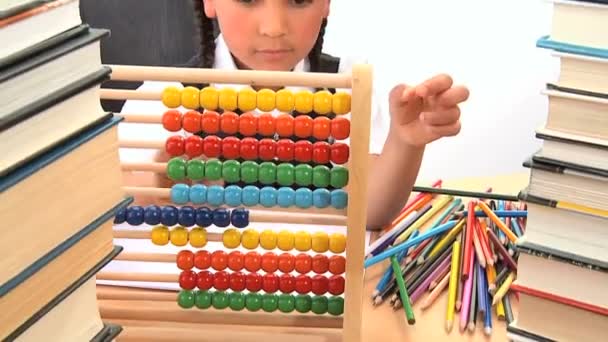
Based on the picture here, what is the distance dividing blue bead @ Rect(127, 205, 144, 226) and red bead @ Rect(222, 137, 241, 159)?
3.7 inches

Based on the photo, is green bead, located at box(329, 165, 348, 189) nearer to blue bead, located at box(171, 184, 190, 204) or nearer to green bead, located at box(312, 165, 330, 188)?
green bead, located at box(312, 165, 330, 188)

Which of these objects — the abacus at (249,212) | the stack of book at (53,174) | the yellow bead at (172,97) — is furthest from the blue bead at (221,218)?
the stack of book at (53,174)

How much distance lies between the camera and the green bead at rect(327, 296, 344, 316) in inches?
27.8

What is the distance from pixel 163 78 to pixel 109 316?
0.70ft

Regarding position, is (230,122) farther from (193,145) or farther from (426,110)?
(426,110)

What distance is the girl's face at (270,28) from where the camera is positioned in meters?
0.83

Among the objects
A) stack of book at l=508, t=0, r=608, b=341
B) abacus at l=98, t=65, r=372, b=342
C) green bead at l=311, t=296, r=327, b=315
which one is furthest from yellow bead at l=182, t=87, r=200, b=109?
stack of book at l=508, t=0, r=608, b=341

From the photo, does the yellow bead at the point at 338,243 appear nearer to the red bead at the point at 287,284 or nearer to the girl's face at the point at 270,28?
the red bead at the point at 287,284

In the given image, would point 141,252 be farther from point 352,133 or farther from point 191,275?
point 352,133

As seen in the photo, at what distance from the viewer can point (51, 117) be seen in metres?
0.43

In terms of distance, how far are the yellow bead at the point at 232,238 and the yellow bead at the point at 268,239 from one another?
0.02 m

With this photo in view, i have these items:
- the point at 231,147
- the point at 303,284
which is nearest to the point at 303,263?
the point at 303,284

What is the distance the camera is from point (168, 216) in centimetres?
72

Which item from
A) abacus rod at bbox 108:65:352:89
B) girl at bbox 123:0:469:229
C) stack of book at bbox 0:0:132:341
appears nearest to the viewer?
stack of book at bbox 0:0:132:341
